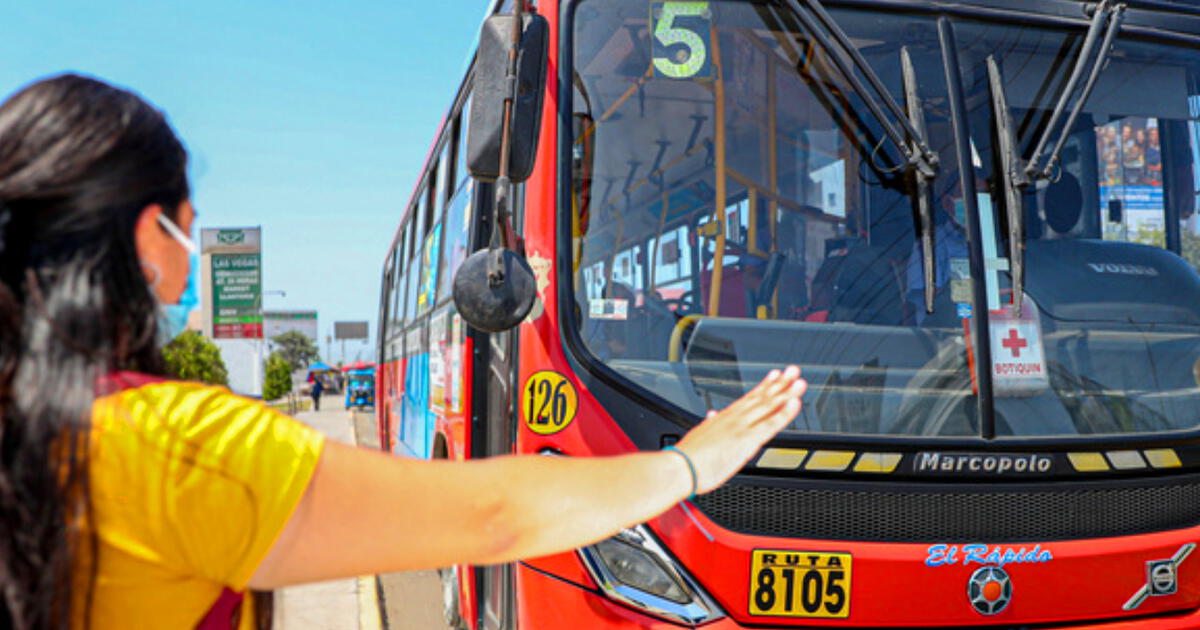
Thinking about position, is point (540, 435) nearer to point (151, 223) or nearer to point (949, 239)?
point (949, 239)

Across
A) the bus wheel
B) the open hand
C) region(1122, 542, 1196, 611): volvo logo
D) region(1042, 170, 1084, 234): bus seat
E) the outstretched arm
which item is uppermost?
region(1042, 170, 1084, 234): bus seat

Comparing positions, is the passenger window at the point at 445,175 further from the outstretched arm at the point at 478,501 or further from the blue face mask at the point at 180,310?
the outstretched arm at the point at 478,501

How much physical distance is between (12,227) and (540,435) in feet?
7.24

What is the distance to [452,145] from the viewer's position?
6.25 metres

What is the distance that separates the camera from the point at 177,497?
130 cm

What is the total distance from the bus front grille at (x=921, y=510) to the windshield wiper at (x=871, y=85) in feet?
3.46

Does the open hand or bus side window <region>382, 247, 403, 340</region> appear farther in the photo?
bus side window <region>382, 247, 403, 340</region>

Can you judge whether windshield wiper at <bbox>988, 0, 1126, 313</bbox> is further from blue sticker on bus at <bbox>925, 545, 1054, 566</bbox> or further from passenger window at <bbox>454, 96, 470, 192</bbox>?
passenger window at <bbox>454, 96, 470, 192</bbox>

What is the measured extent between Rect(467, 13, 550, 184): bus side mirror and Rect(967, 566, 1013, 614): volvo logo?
73.0 inches

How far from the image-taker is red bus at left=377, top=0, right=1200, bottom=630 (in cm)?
325

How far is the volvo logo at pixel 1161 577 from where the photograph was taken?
11.4ft

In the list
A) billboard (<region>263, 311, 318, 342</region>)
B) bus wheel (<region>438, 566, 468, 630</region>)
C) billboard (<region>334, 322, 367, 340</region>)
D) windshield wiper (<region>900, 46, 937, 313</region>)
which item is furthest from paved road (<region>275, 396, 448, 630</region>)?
billboard (<region>334, 322, 367, 340</region>)

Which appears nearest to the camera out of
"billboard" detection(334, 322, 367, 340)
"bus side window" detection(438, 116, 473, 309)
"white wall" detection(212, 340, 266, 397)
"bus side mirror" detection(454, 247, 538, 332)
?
"bus side mirror" detection(454, 247, 538, 332)

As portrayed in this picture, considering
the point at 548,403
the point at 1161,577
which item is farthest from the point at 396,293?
the point at 1161,577
